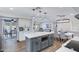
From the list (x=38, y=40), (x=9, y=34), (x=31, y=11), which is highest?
(x=31, y=11)

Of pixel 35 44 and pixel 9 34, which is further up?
pixel 9 34

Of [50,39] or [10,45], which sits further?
[50,39]

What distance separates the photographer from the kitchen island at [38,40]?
1925mm

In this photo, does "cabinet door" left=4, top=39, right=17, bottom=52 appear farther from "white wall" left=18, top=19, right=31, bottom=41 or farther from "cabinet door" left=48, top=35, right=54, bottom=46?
"cabinet door" left=48, top=35, right=54, bottom=46

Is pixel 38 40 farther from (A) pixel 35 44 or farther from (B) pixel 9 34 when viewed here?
(B) pixel 9 34

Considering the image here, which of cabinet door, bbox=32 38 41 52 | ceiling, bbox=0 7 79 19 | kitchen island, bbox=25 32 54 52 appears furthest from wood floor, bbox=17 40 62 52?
ceiling, bbox=0 7 79 19

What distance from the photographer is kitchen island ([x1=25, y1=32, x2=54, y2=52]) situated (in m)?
1.92

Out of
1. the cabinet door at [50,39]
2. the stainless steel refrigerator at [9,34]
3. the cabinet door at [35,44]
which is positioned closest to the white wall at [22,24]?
the stainless steel refrigerator at [9,34]

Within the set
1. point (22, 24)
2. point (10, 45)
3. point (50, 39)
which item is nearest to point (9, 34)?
point (10, 45)

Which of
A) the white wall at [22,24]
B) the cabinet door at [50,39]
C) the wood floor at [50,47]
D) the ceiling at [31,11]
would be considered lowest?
the wood floor at [50,47]

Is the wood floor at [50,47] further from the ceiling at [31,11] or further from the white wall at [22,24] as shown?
the ceiling at [31,11]

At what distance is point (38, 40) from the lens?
6.49 ft
